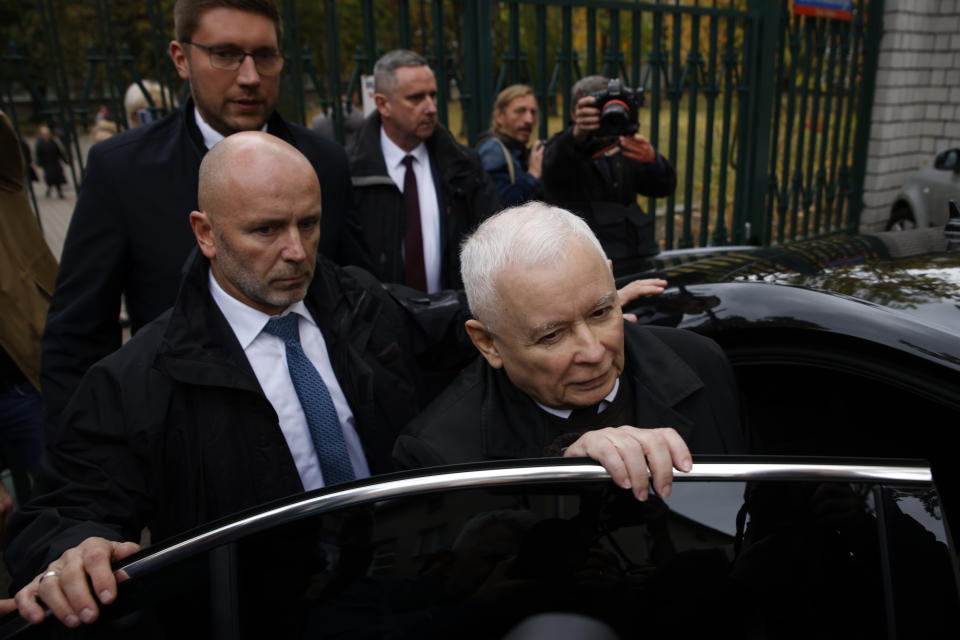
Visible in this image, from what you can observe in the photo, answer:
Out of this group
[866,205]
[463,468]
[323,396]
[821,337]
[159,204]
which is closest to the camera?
[463,468]

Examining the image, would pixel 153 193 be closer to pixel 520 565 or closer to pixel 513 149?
pixel 520 565

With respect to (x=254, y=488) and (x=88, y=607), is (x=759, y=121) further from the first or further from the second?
(x=88, y=607)

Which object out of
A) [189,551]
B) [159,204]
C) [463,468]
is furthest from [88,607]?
[159,204]

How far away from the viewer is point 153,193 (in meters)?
2.13

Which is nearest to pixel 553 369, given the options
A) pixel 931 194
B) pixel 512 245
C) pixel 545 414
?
pixel 545 414

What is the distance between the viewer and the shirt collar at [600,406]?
151cm

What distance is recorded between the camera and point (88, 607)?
3.49 ft

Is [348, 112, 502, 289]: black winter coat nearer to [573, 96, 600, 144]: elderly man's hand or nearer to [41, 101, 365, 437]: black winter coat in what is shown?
[573, 96, 600, 144]: elderly man's hand

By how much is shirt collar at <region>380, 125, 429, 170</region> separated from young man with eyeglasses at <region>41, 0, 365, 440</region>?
1054 mm

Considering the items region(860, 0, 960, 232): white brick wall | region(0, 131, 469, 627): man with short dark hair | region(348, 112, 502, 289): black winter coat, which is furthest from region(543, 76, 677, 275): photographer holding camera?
region(860, 0, 960, 232): white brick wall

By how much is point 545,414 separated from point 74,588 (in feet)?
2.81

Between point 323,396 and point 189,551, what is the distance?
27.0 inches

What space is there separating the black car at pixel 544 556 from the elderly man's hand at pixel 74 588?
0.03m

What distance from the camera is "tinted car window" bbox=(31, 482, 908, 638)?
1002 millimetres
